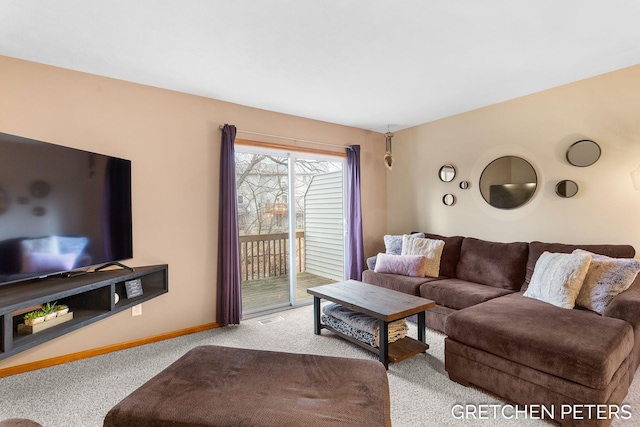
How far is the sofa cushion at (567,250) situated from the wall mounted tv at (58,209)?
144 inches

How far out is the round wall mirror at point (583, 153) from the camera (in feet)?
9.70

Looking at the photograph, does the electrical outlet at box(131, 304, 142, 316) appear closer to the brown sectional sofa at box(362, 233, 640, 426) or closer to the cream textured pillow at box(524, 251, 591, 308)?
the brown sectional sofa at box(362, 233, 640, 426)

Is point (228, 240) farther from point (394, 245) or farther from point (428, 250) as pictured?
point (428, 250)

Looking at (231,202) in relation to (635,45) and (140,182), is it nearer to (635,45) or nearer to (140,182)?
(140,182)

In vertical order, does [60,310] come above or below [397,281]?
above

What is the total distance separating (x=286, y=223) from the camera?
4.04 meters

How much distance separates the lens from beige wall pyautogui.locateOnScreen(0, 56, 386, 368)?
2.52 meters

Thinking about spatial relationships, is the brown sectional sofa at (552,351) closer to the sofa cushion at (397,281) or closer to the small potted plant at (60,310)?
the sofa cushion at (397,281)

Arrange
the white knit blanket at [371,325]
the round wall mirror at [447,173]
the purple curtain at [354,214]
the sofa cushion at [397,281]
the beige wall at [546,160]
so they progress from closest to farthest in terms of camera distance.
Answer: the white knit blanket at [371,325] → the beige wall at [546,160] → the sofa cushion at [397,281] → the round wall mirror at [447,173] → the purple curtain at [354,214]

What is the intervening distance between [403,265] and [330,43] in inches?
94.6

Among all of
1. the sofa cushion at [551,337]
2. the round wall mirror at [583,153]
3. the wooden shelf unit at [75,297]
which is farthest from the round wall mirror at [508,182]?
the wooden shelf unit at [75,297]

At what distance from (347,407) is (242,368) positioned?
1.94 feet

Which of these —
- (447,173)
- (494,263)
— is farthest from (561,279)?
(447,173)

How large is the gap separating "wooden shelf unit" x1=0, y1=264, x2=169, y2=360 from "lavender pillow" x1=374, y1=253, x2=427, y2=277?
2303mm
